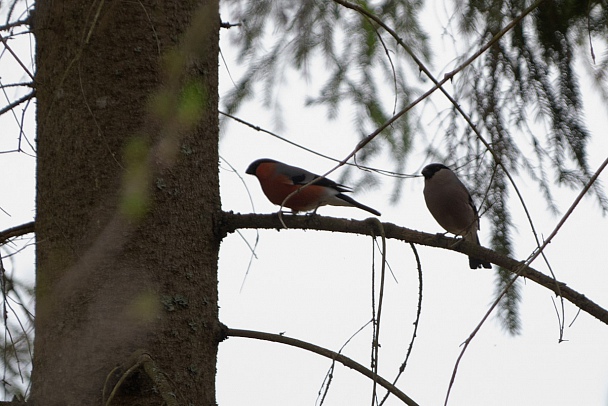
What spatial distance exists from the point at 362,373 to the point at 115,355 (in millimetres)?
624

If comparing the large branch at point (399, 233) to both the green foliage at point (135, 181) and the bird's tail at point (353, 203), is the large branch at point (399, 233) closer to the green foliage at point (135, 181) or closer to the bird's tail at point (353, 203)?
the green foliage at point (135, 181)

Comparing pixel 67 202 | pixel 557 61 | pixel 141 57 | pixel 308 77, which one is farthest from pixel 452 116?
pixel 67 202

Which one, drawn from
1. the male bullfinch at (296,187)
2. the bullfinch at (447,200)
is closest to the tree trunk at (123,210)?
the male bullfinch at (296,187)

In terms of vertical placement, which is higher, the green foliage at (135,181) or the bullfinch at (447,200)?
the bullfinch at (447,200)

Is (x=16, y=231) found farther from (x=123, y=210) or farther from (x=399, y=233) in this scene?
(x=399, y=233)

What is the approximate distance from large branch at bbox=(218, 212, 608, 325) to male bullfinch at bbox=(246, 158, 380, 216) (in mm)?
1715

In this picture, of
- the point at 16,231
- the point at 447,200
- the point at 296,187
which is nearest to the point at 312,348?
the point at 16,231

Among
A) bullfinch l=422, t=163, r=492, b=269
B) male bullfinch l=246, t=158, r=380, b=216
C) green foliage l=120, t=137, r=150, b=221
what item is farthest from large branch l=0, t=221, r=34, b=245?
bullfinch l=422, t=163, r=492, b=269

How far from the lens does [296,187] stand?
3.94 metres

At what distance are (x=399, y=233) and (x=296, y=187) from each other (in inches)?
69.2

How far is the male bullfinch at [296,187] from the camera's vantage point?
4004 mm

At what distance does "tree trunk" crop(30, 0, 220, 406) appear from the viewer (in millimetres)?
1909

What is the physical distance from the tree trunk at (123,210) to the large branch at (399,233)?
3.1 inches

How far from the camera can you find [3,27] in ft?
7.05
